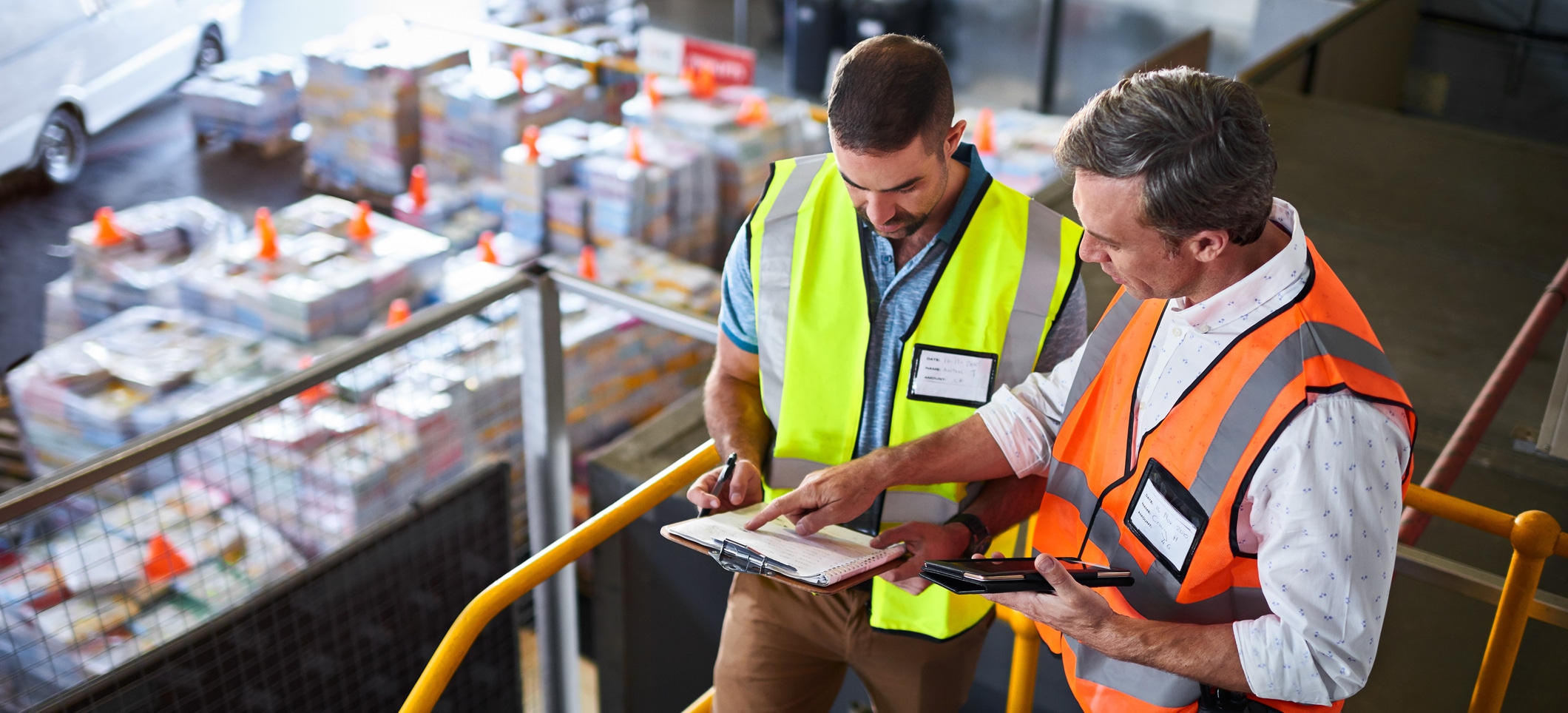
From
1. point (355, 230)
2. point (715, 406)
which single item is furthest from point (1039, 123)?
point (715, 406)

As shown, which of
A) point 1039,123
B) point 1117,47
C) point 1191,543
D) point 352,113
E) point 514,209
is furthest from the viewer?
point 1117,47

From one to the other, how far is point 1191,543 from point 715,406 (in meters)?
0.95

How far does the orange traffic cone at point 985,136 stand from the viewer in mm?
5602

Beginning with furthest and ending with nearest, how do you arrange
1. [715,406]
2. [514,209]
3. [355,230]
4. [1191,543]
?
[514,209], [355,230], [715,406], [1191,543]

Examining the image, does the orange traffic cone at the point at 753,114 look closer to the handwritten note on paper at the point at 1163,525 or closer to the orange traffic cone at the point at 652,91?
the orange traffic cone at the point at 652,91

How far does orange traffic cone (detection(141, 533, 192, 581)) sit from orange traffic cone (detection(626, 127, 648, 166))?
9.17 feet

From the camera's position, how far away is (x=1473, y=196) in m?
4.99

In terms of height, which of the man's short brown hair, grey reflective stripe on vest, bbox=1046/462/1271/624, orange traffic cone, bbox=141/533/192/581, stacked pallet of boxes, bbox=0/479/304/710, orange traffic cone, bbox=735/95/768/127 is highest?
the man's short brown hair

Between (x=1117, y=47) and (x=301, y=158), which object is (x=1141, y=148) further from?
(x=1117, y=47)

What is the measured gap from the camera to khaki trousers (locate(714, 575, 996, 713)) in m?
2.04

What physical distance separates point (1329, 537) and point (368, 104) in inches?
237

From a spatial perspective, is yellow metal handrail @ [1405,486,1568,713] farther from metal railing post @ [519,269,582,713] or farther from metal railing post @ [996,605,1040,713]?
metal railing post @ [519,269,582,713]

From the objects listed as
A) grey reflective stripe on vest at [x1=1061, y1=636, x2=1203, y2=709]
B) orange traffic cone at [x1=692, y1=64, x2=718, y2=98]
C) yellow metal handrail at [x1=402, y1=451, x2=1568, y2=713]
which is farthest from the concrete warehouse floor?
orange traffic cone at [x1=692, y1=64, x2=718, y2=98]

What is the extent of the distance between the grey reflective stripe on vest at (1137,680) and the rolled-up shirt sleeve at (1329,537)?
0.18 m
